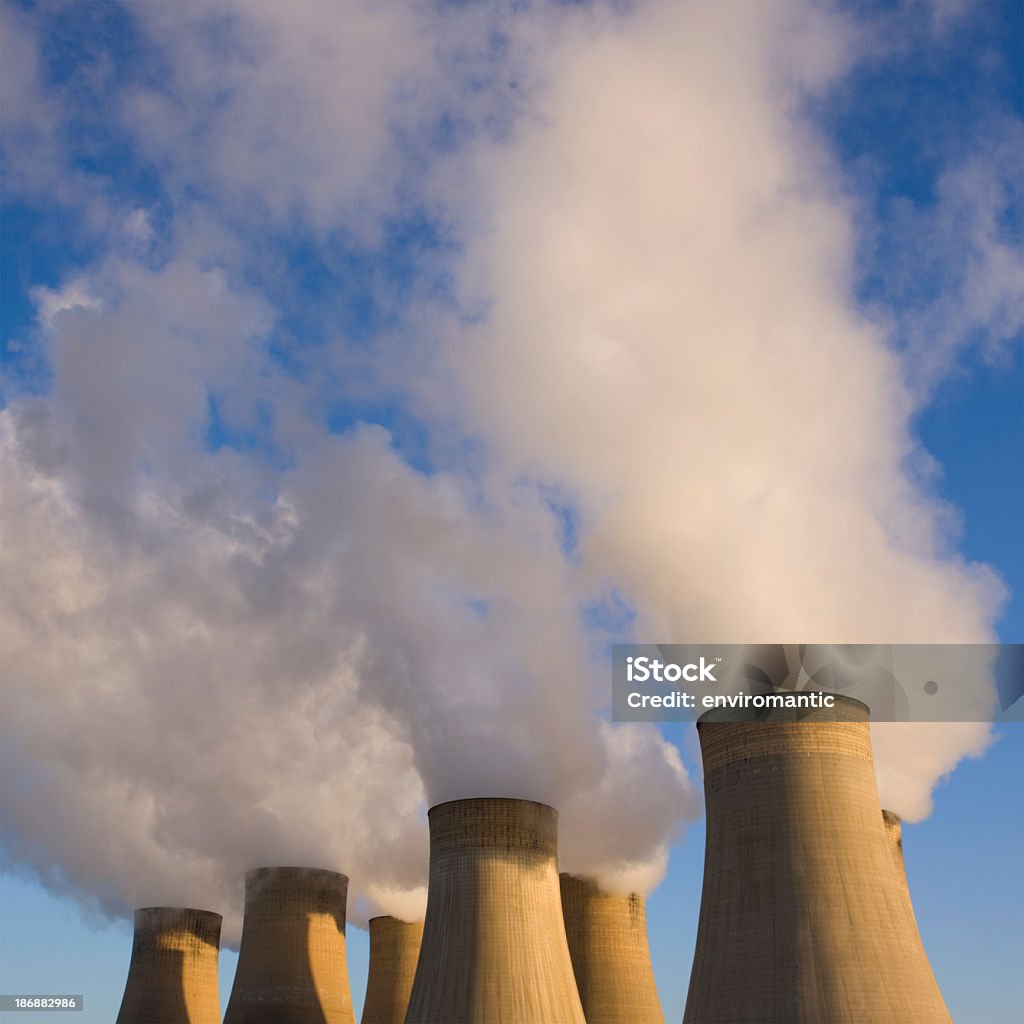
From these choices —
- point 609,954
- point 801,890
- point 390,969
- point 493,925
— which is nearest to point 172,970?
point 390,969

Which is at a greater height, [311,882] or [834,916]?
[311,882]

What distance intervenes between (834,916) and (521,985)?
553 centimetres

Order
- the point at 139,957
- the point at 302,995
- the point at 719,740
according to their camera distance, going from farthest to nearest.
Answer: the point at 139,957, the point at 302,995, the point at 719,740

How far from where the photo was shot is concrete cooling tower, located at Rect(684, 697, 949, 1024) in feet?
50.5

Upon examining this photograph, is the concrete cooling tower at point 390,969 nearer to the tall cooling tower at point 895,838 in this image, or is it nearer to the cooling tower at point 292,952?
the cooling tower at point 292,952

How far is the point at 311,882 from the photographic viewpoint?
90.2 ft

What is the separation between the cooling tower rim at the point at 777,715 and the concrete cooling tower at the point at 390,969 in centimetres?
1579

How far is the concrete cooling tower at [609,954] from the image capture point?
25156 millimetres

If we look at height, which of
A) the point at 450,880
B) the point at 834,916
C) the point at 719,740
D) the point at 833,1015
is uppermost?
the point at 719,740

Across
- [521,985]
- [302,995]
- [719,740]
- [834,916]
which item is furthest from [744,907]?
[302,995]

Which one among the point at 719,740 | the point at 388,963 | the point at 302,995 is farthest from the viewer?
the point at 388,963

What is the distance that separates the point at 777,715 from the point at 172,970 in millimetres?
19010

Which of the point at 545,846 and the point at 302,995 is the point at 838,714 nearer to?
the point at 545,846

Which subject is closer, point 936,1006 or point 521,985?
point 936,1006
